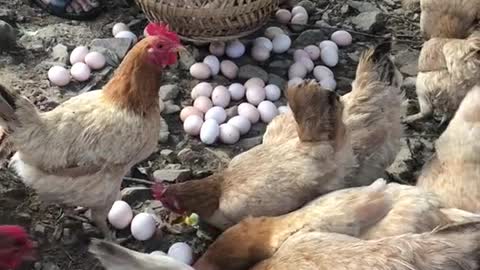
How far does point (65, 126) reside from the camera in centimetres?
290

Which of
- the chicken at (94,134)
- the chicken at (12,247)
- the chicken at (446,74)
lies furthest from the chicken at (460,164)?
the chicken at (12,247)

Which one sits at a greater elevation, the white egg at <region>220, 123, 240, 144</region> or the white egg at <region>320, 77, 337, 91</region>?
the white egg at <region>320, 77, 337, 91</region>

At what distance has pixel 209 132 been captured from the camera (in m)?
3.50

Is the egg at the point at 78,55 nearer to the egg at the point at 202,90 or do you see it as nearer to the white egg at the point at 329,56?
the egg at the point at 202,90

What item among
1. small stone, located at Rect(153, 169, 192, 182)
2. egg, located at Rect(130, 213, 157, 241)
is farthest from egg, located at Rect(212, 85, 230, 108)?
egg, located at Rect(130, 213, 157, 241)

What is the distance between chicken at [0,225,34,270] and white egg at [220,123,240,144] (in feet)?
4.13

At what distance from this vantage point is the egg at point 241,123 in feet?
11.7

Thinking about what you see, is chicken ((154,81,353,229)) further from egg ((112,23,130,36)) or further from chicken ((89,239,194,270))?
egg ((112,23,130,36))

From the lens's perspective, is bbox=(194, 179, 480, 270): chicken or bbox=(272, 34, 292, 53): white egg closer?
bbox=(194, 179, 480, 270): chicken

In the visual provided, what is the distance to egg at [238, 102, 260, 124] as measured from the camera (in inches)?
143

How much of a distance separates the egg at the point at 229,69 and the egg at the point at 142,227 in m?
0.98

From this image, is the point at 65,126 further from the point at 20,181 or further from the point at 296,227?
the point at 296,227

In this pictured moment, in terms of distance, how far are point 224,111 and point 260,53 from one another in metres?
0.47

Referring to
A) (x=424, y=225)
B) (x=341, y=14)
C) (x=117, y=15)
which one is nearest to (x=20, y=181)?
(x=117, y=15)
